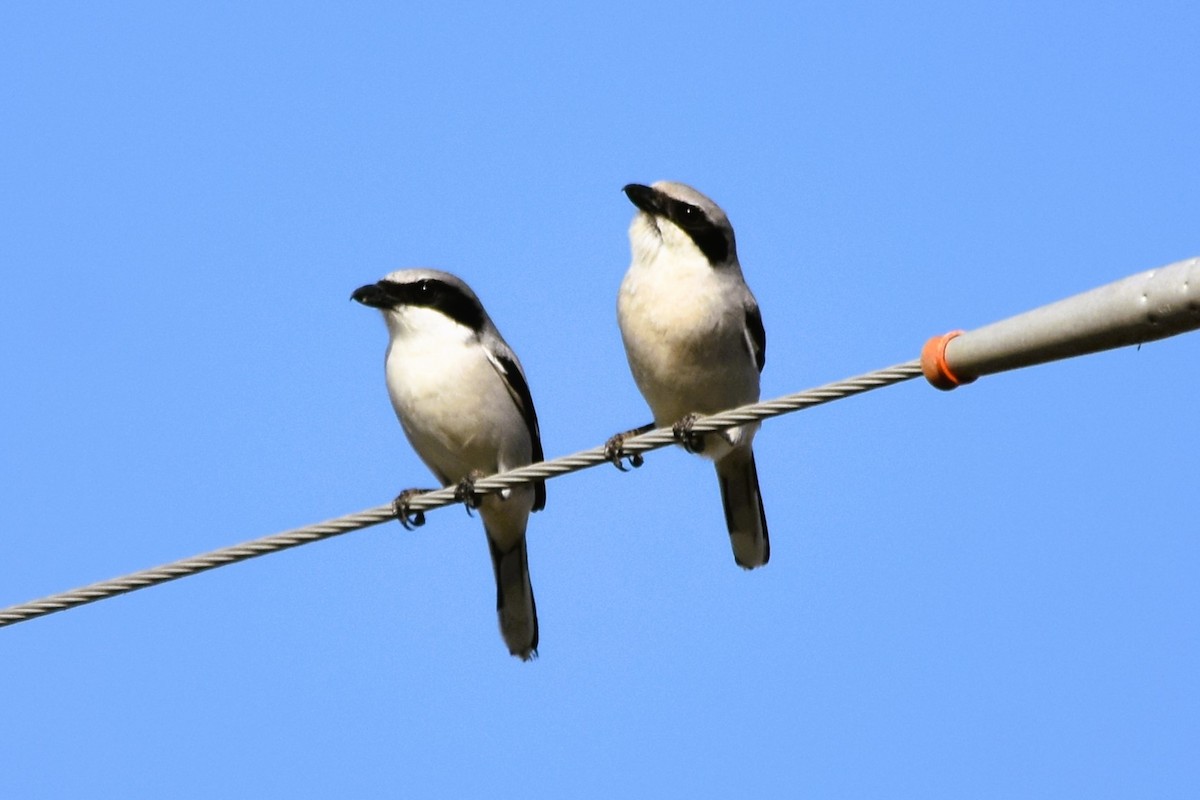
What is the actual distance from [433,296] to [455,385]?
573mm

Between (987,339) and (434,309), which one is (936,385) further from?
(434,309)

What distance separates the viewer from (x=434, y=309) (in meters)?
10.4

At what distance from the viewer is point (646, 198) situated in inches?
396

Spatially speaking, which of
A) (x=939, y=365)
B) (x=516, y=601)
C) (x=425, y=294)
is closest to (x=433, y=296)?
(x=425, y=294)

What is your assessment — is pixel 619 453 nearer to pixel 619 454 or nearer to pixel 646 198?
pixel 619 454

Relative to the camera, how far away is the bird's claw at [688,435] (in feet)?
29.0

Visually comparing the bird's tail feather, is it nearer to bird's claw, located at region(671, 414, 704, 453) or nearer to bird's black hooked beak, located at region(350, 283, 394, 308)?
bird's claw, located at region(671, 414, 704, 453)

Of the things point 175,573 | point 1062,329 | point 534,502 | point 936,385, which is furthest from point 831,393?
point 534,502

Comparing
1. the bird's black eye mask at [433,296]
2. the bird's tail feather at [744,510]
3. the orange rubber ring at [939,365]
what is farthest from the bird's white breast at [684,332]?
the orange rubber ring at [939,365]

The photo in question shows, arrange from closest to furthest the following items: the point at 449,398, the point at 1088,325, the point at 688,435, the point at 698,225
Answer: the point at 1088,325 → the point at 688,435 → the point at 698,225 → the point at 449,398

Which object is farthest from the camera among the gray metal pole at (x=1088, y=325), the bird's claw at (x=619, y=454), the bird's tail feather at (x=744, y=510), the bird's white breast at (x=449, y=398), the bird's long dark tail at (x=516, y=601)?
the bird's long dark tail at (x=516, y=601)

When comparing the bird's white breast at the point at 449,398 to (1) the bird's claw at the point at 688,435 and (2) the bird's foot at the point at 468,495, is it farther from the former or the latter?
(1) the bird's claw at the point at 688,435

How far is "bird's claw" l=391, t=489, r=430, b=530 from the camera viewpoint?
31.2 ft

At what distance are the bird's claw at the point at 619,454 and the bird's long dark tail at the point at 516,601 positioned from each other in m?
1.77
